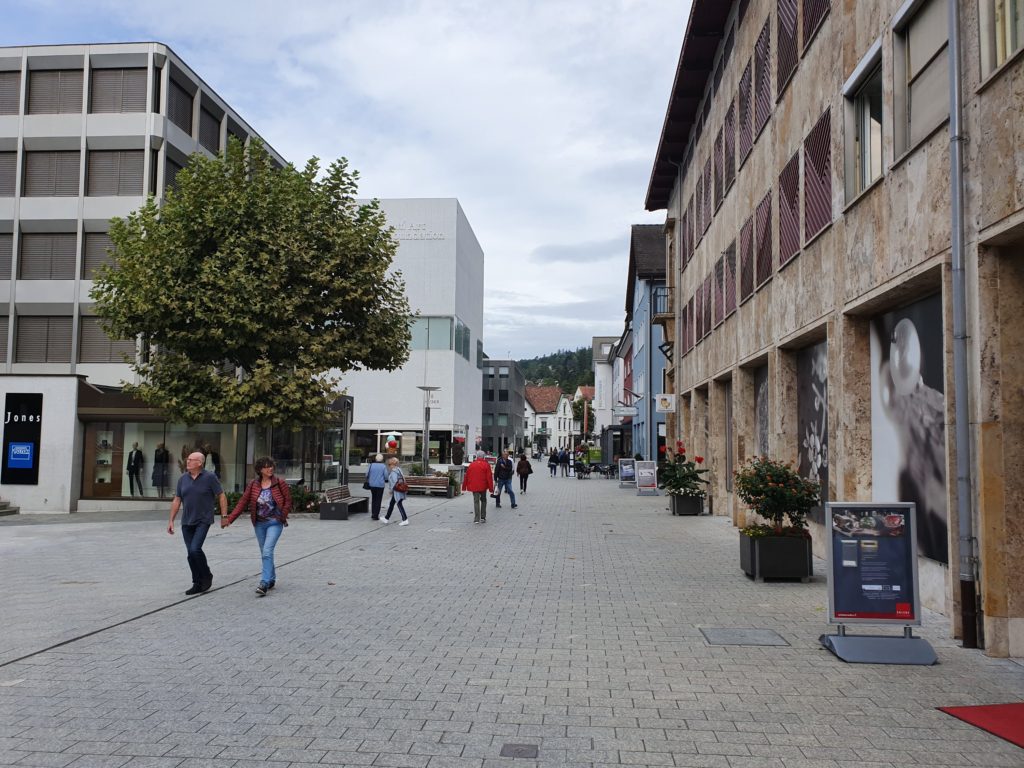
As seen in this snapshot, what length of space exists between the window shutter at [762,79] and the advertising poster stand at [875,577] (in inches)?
445

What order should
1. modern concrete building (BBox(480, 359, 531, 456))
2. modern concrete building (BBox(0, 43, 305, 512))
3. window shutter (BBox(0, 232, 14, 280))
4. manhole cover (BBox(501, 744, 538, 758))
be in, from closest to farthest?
manhole cover (BBox(501, 744, 538, 758)) → modern concrete building (BBox(0, 43, 305, 512)) → window shutter (BBox(0, 232, 14, 280)) → modern concrete building (BBox(480, 359, 531, 456))

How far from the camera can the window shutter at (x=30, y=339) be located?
1453 inches

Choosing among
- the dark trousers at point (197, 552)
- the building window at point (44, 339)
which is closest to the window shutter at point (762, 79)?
the dark trousers at point (197, 552)

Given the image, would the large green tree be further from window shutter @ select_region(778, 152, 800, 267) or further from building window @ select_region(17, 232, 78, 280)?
building window @ select_region(17, 232, 78, 280)

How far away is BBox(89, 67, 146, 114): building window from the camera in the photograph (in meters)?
35.6

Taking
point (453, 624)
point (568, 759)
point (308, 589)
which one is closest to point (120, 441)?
point (308, 589)

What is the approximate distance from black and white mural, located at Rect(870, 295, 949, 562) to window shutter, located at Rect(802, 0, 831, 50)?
5076mm

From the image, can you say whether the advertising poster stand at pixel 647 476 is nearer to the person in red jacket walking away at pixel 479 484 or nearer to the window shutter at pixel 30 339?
the person in red jacket walking away at pixel 479 484

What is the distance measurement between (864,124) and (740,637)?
7.50m

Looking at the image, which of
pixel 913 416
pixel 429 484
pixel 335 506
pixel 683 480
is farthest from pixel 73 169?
pixel 913 416

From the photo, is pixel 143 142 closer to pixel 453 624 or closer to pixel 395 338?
pixel 395 338

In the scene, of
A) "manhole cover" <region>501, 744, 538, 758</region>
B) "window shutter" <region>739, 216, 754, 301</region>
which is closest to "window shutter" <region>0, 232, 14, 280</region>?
"window shutter" <region>739, 216, 754, 301</region>

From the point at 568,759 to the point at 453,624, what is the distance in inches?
156

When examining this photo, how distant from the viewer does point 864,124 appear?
11883mm
